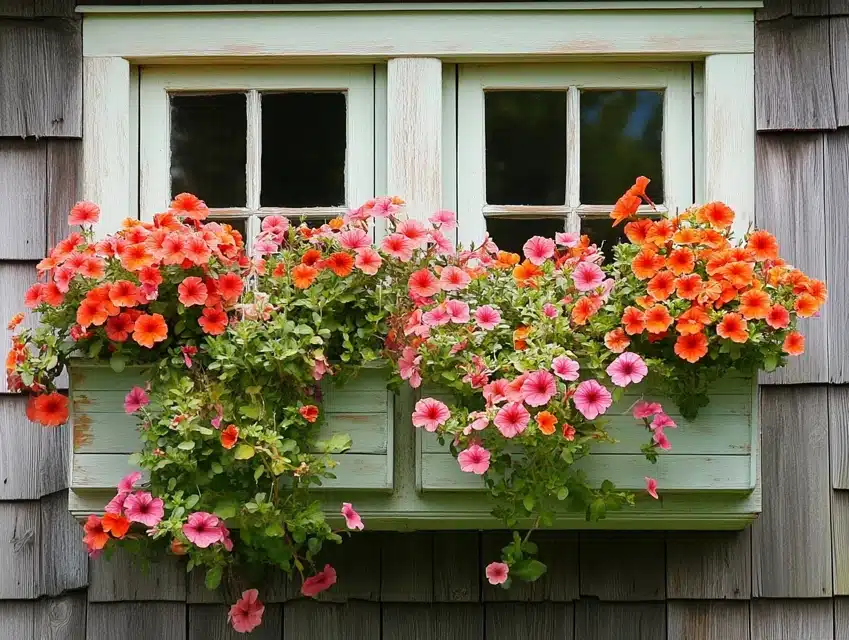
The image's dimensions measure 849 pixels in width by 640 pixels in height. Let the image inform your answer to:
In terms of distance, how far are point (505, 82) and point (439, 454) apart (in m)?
0.87

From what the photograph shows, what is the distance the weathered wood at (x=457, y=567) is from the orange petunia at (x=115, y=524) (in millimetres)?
650

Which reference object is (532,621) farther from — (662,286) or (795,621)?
(662,286)

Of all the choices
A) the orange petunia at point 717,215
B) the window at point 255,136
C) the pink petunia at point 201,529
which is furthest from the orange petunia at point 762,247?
the pink petunia at point 201,529

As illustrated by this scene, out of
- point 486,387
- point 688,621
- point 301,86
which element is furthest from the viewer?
point 301,86

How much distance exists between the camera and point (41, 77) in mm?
2582

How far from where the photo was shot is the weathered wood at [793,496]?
246 cm

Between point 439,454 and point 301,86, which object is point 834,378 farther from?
point 301,86

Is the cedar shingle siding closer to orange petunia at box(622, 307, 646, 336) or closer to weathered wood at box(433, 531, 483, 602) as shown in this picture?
weathered wood at box(433, 531, 483, 602)

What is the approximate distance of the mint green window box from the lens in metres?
2.24

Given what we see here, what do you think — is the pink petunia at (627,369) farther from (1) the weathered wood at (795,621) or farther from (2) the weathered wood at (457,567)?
(1) the weathered wood at (795,621)

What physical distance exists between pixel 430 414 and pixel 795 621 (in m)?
0.94

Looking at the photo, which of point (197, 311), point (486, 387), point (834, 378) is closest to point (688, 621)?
point (834, 378)

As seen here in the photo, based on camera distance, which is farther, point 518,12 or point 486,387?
point 518,12

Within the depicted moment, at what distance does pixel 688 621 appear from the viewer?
8.06 ft
